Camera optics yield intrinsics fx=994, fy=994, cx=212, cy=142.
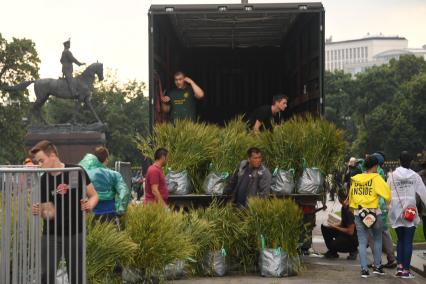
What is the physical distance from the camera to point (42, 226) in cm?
816

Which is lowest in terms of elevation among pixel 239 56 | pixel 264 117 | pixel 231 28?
pixel 264 117

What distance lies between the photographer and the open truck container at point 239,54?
1491cm

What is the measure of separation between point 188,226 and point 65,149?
3083cm

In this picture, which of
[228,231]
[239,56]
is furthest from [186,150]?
[239,56]

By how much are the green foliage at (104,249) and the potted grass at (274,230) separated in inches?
108

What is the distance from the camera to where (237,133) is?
13.7 m

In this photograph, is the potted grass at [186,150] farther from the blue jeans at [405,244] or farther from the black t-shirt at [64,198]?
the black t-shirt at [64,198]

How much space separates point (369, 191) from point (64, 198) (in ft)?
18.8

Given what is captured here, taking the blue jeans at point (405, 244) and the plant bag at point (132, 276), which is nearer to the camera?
the plant bag at point (132, 276)

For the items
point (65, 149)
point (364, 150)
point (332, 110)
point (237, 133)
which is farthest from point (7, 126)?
point (237, 133)

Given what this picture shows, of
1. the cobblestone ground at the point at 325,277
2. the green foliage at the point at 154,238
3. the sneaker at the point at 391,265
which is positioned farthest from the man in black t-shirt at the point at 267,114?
the green foliage at the point at 154,238

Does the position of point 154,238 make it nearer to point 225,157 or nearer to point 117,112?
point 225,157

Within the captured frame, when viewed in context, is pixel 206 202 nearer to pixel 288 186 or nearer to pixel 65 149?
pixel 288 186

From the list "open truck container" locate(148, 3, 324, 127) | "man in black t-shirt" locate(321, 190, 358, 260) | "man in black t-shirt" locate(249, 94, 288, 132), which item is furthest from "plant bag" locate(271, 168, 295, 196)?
"man in black t-shirt" locate(321, 190, 358, 260)
